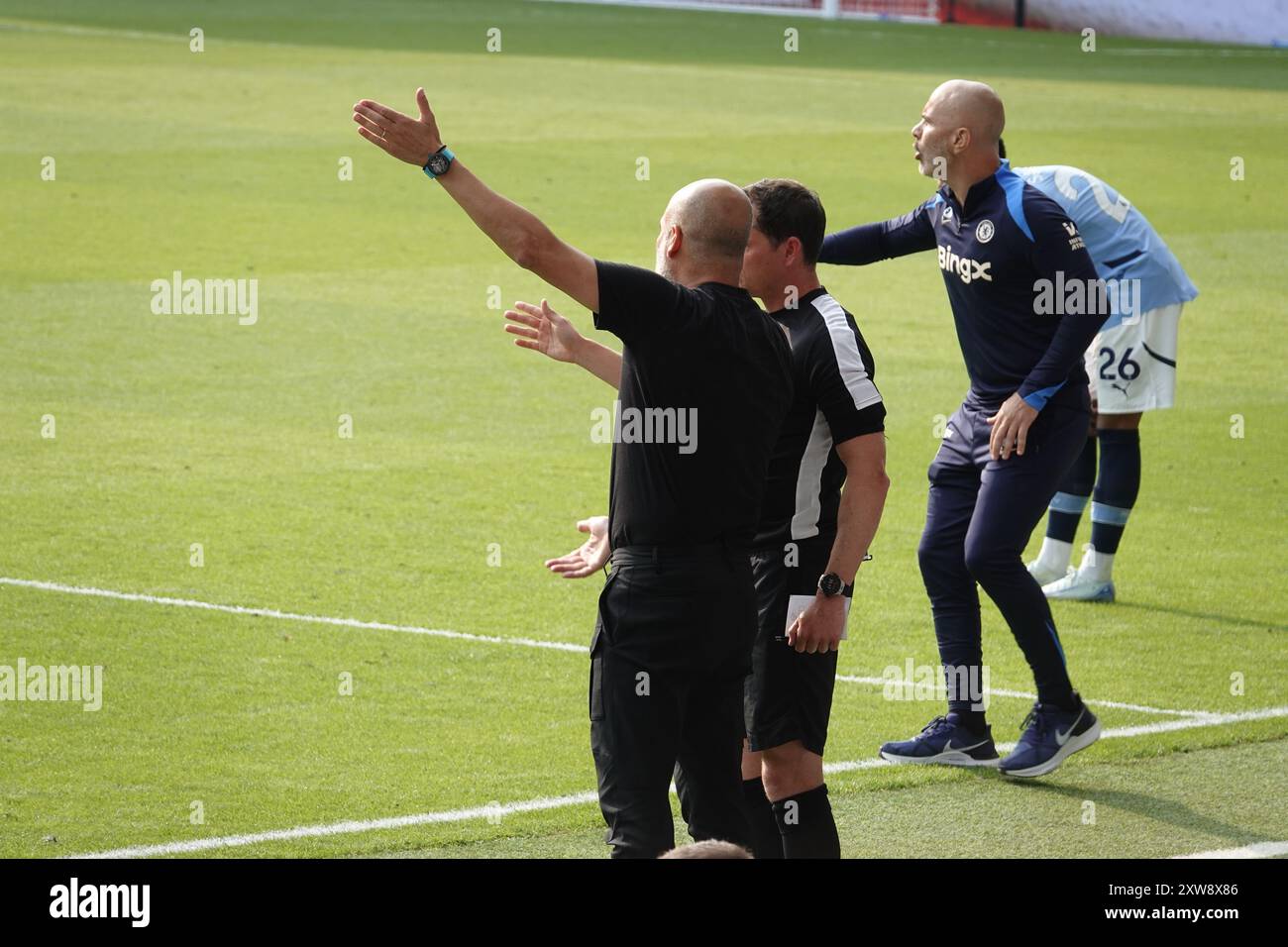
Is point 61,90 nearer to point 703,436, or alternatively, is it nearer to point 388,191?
point 388,191

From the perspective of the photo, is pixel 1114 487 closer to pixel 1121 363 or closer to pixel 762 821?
pixel 1121 363

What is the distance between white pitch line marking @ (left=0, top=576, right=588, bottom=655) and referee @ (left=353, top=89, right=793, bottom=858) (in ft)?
12.9

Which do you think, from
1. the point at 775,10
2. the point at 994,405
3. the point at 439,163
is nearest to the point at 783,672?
the point at 439,163

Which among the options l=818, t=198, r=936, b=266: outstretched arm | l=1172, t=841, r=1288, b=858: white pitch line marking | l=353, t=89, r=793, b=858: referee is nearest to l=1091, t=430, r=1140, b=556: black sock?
l=818, t=198, r=936, b=266: outstretched arm

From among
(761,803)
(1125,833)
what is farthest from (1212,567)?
(761,803)

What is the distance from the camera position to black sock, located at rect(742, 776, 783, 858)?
6047 mm

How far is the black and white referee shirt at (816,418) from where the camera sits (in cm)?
612

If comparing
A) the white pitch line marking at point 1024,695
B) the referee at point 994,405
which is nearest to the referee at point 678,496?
the referee at point 994,405

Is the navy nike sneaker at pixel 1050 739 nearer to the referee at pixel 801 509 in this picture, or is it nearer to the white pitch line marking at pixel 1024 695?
the white pitch line marking at pixel 1024 695

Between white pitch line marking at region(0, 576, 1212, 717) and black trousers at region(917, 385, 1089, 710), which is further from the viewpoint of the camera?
white pitch line marking at region(0, 576, 1212, 717)

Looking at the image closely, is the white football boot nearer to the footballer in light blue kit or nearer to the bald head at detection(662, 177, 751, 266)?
the footballer in light blue kit

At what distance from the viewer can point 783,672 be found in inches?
244

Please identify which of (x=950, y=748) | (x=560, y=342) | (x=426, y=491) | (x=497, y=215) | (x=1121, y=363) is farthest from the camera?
(x=426, y=491)

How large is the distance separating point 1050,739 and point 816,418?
2.26 m
